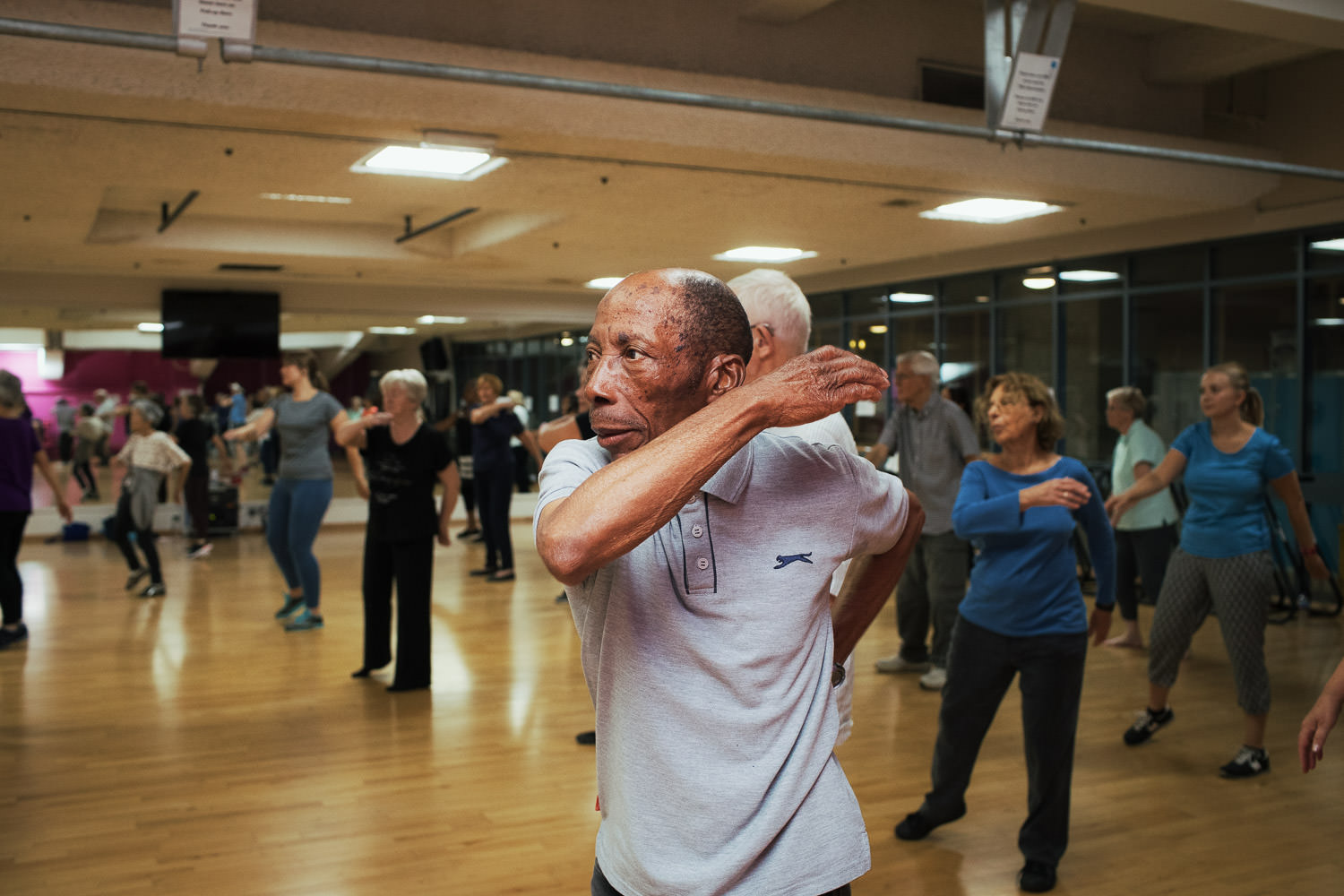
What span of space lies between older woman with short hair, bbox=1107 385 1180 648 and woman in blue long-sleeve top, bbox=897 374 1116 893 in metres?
3.52

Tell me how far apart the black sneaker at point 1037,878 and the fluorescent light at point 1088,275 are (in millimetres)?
7341

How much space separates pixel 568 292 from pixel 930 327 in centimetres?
485

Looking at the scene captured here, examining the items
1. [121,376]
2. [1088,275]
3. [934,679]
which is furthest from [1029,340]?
[121,376]

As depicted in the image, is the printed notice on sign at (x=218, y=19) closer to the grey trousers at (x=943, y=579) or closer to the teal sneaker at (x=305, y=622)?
the grey trousers at (x=943, y=579)

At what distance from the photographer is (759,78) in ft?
19.5

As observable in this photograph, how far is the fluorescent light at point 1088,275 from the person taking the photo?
9609 mm

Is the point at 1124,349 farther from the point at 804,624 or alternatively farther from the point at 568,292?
the point at 804,624

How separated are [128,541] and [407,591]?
3960 millimetres

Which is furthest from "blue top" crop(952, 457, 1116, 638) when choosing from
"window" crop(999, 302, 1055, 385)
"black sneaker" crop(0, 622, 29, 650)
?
"window" crop(999, 302, 1055, 385)

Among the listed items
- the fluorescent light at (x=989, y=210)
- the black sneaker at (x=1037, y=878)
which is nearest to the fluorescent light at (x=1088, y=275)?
the fluorescent light at (x=989, y=210)

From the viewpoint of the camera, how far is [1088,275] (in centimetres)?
979

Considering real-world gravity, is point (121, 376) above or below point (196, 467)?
above

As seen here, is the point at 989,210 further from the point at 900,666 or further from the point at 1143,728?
the point at 1143,728

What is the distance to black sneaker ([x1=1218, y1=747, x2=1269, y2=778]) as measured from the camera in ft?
14.2
